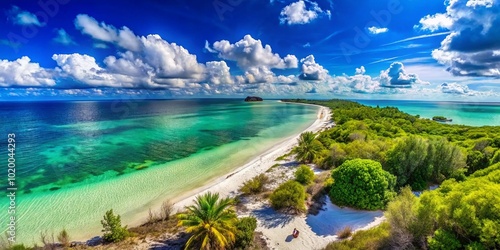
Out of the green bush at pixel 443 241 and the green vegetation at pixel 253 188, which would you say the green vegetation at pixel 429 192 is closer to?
the green bush at pixel 443 241

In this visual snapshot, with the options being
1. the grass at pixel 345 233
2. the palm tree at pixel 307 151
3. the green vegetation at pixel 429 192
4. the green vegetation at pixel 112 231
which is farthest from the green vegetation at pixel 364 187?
the green vegetation at pixel 112 231

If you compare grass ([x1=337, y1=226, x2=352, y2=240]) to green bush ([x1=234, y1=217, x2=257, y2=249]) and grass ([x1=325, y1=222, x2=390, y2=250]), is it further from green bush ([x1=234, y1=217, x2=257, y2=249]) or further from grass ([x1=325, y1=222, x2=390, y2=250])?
green bush ([x1=234, y1=217, x2=257, y2=249])

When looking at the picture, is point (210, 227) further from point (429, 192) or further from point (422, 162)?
point (422, 162)

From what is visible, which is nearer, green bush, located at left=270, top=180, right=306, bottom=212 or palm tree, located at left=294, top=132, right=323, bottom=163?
green bush, located at left=270, top=180, right=306, bottom=212

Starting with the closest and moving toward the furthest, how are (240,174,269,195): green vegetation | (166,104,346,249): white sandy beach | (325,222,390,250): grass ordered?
(325,222,390,250): grass
(166,104,346,249): white sandy beach
(240,174,269,195): green vegetation

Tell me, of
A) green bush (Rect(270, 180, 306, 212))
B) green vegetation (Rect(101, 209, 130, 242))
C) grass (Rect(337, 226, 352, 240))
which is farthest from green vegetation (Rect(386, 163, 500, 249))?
green vegetation (Rect(101, 209, 130, 242))

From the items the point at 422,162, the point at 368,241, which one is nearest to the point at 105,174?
the point at 368,241

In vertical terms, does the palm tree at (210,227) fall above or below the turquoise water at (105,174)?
above
